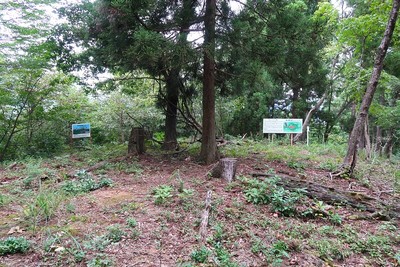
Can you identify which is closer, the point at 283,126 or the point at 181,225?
the point at 181,225

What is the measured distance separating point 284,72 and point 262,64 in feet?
3.50

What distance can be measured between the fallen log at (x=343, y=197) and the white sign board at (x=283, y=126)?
20.1 feet

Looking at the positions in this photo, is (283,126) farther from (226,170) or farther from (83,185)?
(83,185)

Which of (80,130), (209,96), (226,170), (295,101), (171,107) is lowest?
(226,170)

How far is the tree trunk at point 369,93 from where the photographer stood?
5.08 meters

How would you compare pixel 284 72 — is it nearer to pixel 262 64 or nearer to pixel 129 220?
pixel 262 64

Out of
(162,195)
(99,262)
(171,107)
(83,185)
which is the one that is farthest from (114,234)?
(171,107)

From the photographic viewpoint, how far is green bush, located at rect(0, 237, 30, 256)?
2459mm

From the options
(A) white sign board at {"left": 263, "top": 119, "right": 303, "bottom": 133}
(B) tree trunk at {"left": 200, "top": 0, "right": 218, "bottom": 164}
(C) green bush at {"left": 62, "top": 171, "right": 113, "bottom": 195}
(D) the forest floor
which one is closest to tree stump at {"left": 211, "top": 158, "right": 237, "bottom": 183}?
(D) the forest floor

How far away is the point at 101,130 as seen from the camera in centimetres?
1139

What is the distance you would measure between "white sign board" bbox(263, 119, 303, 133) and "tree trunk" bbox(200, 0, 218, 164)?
513 centimetres

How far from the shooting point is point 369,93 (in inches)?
209

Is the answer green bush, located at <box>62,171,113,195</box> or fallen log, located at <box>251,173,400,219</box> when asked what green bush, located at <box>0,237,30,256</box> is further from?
fallen log, located at <box>251,173,400,219</box>

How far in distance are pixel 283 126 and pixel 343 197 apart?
21.4 ft
